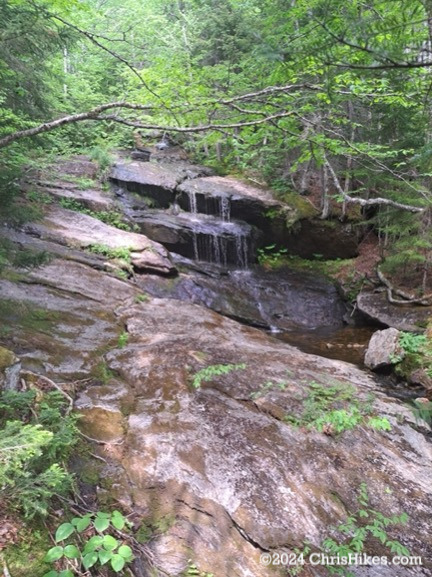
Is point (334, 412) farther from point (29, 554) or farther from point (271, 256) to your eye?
point (271, 256)

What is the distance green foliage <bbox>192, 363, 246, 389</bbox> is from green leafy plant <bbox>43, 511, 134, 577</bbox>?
7.88 ft

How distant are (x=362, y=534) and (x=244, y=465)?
110cm

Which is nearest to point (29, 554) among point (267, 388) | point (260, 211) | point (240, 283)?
point (267, 388)

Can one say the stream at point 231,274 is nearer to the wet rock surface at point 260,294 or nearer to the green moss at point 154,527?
the wet rock surface at point 260,294

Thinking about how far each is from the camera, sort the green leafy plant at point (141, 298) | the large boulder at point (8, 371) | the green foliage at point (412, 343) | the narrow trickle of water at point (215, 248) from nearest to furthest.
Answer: the large boulder at point (8, 371) < the green foliage at point (412, 343) < the green leafy plant at point (141, 298) < the narrow trickle of water at point (215, 248)

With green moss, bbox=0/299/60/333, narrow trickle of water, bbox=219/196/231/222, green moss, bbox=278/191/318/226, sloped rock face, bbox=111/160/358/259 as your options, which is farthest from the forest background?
green moss, bbox=0/299/60/333

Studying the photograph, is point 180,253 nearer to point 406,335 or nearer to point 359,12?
point 406,335

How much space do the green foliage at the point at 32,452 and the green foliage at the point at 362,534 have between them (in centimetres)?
210

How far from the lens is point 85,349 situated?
5547 mm

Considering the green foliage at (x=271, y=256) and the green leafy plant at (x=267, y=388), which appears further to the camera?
the green foliage at (x=271, y=256)

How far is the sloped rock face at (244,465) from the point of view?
288 centimetres

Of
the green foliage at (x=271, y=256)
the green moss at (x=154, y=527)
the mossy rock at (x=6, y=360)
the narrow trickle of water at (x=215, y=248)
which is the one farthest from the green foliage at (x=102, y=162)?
the green moss at (x=154, y=527)

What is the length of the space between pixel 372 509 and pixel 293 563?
103 centimetres

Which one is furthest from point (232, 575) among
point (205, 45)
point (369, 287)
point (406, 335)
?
point (205, 45)
